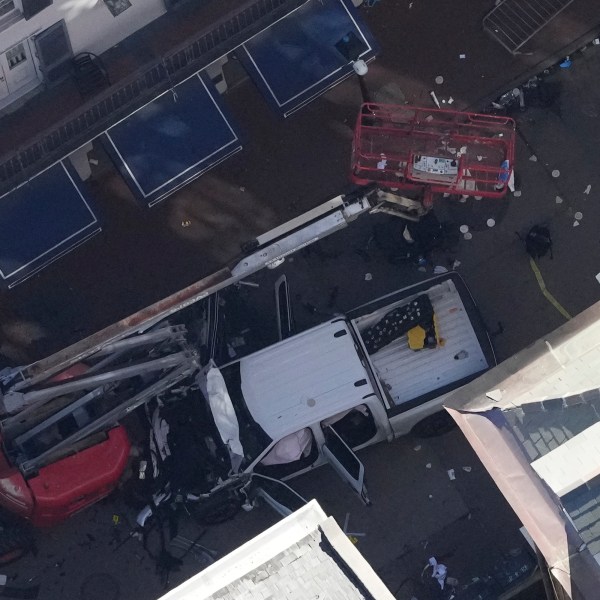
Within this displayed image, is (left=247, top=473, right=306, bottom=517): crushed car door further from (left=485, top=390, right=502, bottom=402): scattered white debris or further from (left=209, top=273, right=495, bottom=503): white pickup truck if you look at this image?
(left=485, top=390, right=502, bottom=402): scattered white debris

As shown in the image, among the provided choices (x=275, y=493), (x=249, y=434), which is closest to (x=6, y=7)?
(x=249, y=434)

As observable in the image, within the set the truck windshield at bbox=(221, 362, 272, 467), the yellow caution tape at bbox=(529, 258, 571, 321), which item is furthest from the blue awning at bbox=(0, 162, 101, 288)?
the yellow caution tape at bbox=(529, 258, 571, 321)

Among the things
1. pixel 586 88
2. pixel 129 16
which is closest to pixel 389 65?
pixel 586 88

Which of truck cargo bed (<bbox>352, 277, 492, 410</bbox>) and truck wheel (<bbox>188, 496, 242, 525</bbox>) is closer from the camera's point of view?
truck cargo bed (<bbox>352, 277, 492, 410</bbox>)

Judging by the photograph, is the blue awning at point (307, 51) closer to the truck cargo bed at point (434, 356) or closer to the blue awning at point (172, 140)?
the blue awning at point (172, 140)

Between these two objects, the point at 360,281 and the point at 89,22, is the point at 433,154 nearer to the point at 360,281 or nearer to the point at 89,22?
the point at 360,281

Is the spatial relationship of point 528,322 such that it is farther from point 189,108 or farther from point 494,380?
point 189,108
